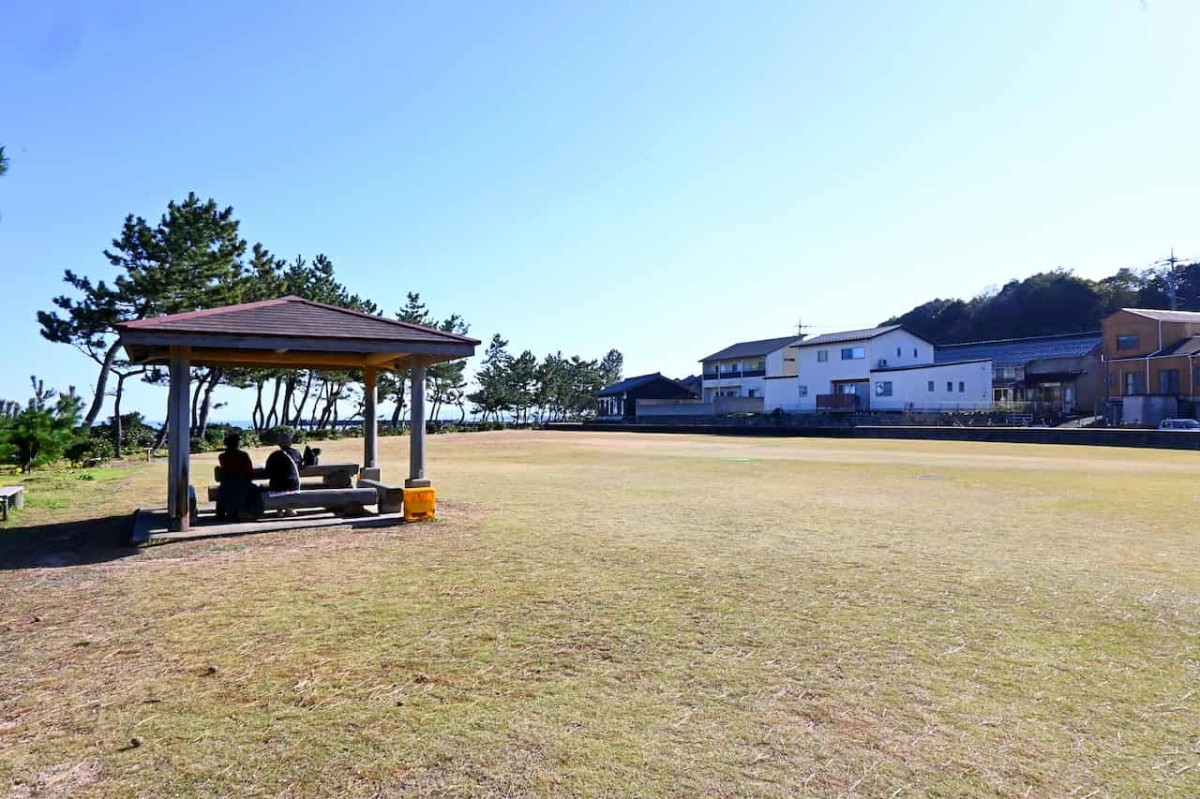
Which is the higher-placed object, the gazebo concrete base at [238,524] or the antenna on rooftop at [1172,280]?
the antenna on rooftop at [1172,280]

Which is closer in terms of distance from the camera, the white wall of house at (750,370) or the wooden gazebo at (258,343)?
the wooden gazebo at (258,343)

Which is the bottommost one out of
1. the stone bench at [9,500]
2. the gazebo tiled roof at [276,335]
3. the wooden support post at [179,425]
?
the stone bench at [9,500]

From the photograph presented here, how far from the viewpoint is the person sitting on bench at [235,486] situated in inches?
387

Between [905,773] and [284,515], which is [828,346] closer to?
[284,515]

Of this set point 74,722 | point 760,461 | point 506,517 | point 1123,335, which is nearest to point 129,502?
point 506,517

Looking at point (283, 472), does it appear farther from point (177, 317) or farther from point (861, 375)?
point (861, 375)

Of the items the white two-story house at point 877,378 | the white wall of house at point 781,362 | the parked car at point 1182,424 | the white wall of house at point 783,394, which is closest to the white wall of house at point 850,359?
the white two-story house at point 877,378

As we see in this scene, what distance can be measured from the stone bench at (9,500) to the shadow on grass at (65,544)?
111 centimetres

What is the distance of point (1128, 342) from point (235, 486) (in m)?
53.4

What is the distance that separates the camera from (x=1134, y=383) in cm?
4519

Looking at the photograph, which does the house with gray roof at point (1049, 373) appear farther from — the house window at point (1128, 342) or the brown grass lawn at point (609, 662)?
the brown grass lawn at point (609, 662)

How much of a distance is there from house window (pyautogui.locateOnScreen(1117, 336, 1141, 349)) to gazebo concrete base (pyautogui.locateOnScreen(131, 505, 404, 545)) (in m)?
51.2

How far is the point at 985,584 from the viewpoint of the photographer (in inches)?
256

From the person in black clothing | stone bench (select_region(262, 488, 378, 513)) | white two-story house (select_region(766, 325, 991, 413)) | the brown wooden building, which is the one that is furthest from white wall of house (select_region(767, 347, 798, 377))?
the person in black clothing
